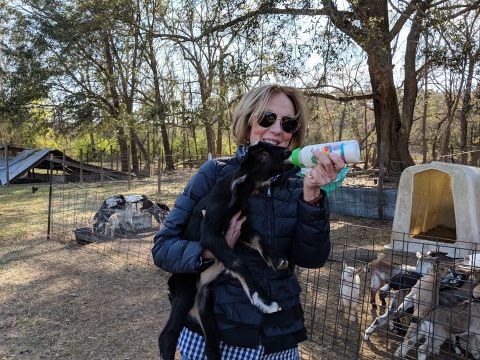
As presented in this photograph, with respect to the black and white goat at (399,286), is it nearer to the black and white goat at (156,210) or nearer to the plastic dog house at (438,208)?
the plastic dog house at (438,208)

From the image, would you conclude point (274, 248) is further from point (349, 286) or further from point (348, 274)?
point (348, 274)

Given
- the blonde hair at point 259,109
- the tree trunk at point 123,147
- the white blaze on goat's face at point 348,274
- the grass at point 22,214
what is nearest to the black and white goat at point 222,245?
the blonde hair at point 259,109

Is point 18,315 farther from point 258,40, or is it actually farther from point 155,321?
point 258,40

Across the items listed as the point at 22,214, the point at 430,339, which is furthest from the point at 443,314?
the point at 22,214

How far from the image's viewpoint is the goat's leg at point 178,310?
156 cm

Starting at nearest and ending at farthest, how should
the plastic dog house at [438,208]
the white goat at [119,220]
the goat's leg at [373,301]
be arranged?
the goat's leg at [373,301] → the plastic dog house at [438,208] → the white goat at [119,220]

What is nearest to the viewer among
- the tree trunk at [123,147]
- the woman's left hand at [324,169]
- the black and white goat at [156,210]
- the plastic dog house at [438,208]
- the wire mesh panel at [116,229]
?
the woman's left hand at [324,169]

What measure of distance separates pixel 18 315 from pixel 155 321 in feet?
4.43

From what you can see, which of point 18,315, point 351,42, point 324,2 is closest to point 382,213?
point 351,42

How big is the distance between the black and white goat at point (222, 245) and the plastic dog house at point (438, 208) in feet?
11.6

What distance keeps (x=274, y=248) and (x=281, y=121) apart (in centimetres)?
47

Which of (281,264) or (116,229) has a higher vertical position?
(281,264)

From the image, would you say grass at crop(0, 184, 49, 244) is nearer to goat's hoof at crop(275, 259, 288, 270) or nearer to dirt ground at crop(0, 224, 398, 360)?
dirt ground at crop(0, 224, 398, 360)

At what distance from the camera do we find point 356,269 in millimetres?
3854
